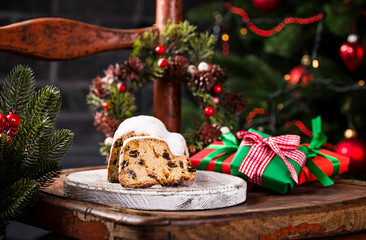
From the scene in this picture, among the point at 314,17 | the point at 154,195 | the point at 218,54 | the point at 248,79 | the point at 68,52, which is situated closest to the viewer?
the point at 154,195

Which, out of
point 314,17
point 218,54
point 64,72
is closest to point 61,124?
point 64,72

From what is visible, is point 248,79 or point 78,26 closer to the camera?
point 78,26

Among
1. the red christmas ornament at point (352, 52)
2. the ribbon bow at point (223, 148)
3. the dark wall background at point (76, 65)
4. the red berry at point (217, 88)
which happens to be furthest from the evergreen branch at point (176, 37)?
the dark wall background at point (76, 65)

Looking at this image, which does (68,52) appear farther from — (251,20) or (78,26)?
(251,20)

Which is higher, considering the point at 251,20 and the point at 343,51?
the point at 251,20

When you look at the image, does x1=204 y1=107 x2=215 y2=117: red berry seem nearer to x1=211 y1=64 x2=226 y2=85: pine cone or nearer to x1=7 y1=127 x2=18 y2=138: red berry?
x1=211 y1=64 x2=226 y2=85: pine cone

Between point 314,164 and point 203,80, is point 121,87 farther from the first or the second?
point 314,164

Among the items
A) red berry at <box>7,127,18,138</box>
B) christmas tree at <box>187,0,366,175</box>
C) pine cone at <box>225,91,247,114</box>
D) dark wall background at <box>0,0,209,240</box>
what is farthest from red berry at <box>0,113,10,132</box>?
dark wall background at <box>0,0,209,240</box>
